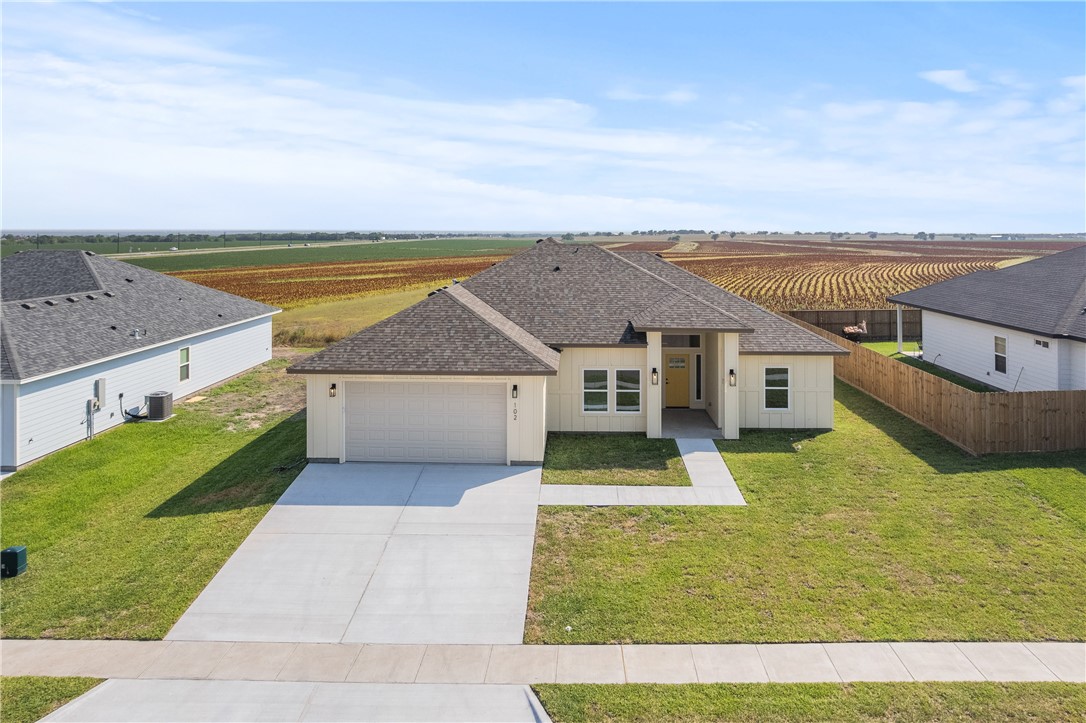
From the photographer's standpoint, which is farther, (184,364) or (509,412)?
(184,364)

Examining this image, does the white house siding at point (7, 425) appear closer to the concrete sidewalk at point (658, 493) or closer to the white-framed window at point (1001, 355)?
the concrete sidewalk at point (658, 493)

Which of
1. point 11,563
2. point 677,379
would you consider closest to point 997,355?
point 677,379

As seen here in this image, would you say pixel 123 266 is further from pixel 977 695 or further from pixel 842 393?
pixel 977 695

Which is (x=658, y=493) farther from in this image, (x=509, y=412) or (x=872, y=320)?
(x=872, y=320)

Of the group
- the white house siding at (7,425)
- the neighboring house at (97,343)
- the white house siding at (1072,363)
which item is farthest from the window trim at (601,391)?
the white house siding at (7,425)

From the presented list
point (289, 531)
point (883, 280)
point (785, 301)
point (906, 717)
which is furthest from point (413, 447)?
point (883, 280)
